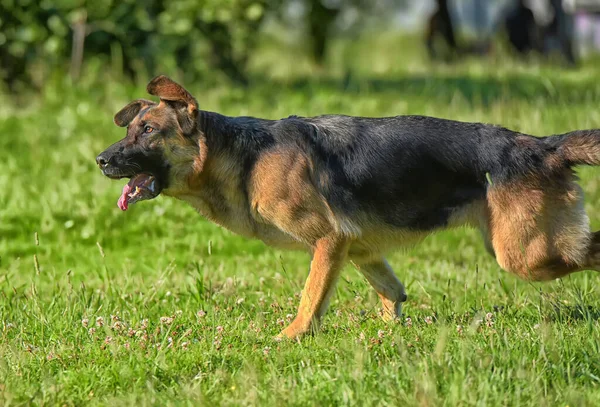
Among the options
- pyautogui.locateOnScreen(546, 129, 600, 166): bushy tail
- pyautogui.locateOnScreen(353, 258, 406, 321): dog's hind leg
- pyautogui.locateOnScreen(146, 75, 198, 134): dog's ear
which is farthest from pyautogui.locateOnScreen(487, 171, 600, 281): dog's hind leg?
pyautogui.locateOnScreen(146, 75, 198, 134): dog's ear

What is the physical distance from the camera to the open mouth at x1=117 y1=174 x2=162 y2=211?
5.58 m

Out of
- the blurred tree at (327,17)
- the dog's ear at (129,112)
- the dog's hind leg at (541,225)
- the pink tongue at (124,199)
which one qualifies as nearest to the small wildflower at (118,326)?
the pink tongue at (124,199)

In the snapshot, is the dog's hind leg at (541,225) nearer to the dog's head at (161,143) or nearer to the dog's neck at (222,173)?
the dog's neck at (222,173)

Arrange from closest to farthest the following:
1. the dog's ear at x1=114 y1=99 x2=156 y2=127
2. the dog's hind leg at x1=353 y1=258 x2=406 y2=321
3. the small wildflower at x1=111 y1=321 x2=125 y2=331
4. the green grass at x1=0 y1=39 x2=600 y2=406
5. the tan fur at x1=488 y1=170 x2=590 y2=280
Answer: the green grass at x1=0 y1=39 x2=600 y2=406
the small wildflower at x1=111 y1=321 x2=125 y2=331
the tan fur at x1=488 y1=170 x2=590 y2=280
the dog's ear at x1=114 y1=99 x2=156 y2=127
the dog's hind leg at x1=353 y1=258 x2=406 y2=321

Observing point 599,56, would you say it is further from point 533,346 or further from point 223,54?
point 533,346

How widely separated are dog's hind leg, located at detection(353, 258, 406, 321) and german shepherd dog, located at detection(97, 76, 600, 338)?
342 mm

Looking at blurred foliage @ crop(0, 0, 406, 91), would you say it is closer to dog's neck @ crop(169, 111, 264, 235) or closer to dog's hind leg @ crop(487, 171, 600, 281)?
dog's neck @ crop(169, 111, 264, 235)

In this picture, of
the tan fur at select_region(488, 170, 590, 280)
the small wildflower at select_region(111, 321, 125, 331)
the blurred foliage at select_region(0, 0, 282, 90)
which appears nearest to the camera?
the small wildflower at select_region(111, 321, 125, 331)

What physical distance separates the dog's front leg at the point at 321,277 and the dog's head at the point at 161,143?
90 centimetres

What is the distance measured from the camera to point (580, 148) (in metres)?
5.41

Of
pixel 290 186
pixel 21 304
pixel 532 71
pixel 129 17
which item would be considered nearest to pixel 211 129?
pixel 290 186

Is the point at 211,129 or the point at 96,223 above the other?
the point at 211,129

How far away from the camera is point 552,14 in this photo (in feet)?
76.2

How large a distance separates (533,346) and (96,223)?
4.44 m
